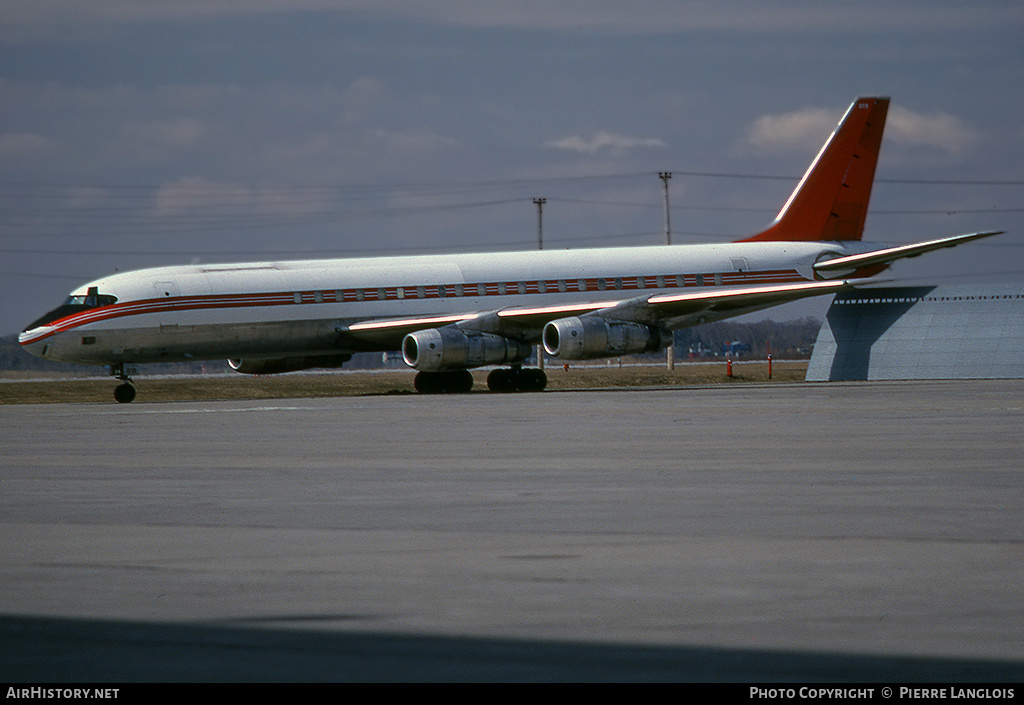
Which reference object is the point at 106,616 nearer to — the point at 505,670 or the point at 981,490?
the point at 505,670

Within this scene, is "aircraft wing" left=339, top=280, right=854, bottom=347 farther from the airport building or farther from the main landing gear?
the airport building

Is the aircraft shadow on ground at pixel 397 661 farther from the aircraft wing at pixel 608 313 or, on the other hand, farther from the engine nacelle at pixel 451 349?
the aircraft wing at pixel 608 313

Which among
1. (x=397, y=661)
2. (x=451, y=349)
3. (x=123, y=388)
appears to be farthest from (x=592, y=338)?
(x=397, y=661)

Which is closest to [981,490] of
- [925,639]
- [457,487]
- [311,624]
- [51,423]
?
[457,487]

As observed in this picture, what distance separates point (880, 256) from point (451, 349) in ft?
49.5

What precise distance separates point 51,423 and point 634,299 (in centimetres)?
1869

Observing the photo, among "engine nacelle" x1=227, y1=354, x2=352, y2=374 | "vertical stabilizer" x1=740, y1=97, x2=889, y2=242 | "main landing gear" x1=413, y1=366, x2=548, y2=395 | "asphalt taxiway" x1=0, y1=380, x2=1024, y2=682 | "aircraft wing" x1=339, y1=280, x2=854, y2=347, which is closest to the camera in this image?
"asphalt taxiway" x1=0, y1=380, x2=1024, y2=682

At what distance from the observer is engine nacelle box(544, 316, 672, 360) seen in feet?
126

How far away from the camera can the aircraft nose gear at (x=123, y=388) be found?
122 ft

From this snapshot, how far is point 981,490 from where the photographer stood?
1173 cm

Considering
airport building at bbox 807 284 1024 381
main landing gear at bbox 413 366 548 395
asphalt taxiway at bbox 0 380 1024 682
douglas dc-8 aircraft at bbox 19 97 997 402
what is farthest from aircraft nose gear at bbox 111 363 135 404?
airport building at bbox 807 284 1024 381

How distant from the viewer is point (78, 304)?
3716 cm

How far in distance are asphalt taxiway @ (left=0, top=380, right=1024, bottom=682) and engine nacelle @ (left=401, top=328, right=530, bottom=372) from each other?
19.7 metres

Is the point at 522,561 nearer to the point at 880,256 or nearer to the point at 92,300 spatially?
the point at 92,300
